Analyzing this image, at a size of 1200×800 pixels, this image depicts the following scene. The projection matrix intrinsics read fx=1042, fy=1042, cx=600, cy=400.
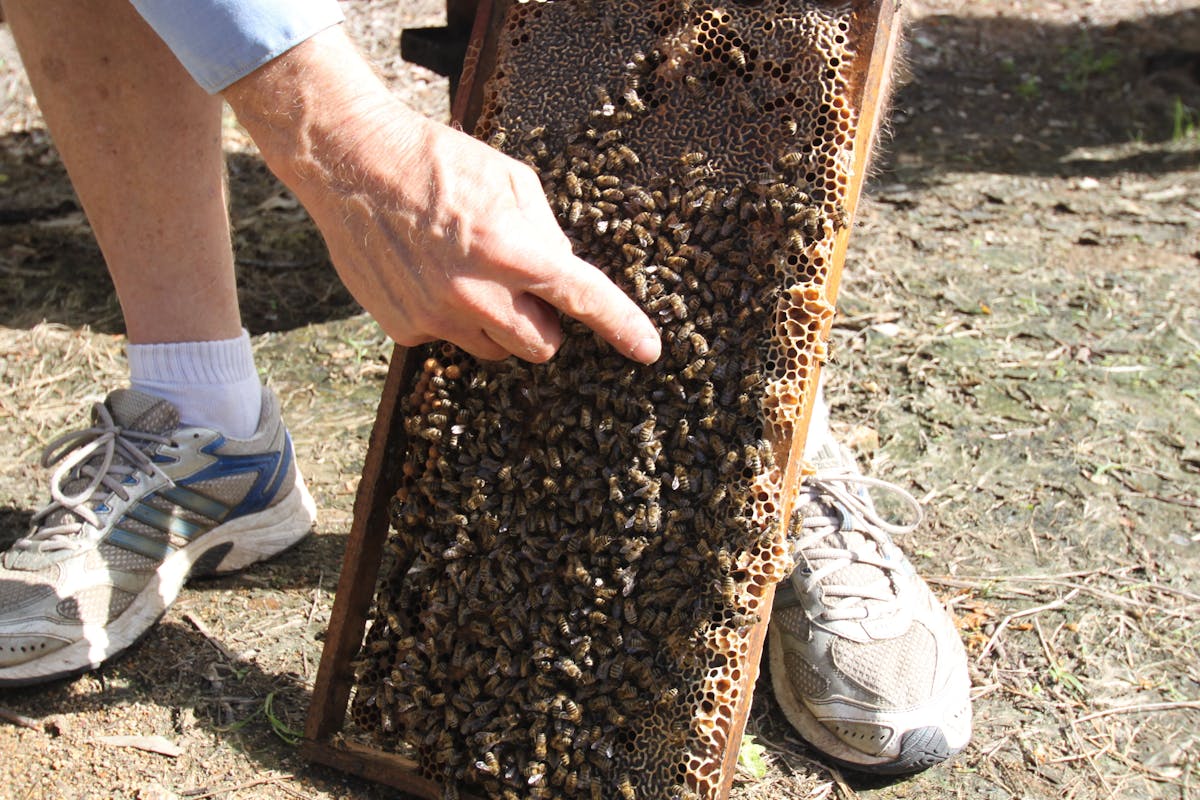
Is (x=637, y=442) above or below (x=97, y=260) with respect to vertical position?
above

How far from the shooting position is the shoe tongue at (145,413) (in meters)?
3.09

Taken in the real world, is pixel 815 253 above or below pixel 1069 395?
above

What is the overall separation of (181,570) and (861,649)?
6.49 ft

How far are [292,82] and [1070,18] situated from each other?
7.83m

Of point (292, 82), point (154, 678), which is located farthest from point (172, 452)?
point (292, 82)

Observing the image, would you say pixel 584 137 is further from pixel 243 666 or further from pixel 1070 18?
pixel 1070 18

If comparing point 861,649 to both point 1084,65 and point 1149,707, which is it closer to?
point 1149,707

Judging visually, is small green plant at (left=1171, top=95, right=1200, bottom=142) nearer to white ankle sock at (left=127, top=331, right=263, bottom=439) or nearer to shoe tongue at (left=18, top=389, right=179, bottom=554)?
white ankle sock at (left=127, top=331, right=263, bottom=439)

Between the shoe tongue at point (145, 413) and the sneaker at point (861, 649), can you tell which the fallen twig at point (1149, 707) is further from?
the shoe tongue at point (145, 413)

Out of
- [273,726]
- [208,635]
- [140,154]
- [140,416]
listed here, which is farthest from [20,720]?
[140,154]

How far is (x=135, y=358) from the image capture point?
3.10m

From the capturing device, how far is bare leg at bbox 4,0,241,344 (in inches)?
112

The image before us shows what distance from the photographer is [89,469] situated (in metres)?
3.05

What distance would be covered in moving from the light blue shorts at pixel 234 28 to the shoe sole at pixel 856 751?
198 cm
